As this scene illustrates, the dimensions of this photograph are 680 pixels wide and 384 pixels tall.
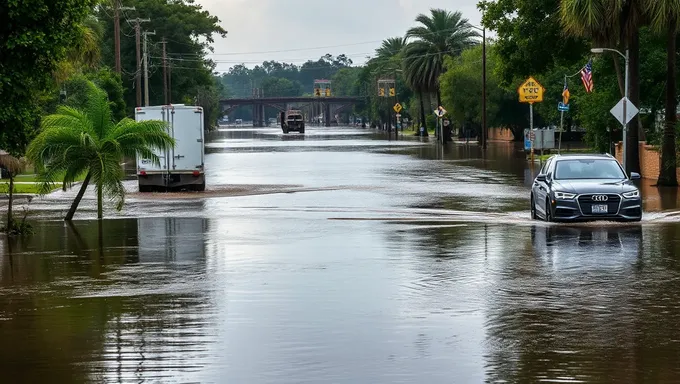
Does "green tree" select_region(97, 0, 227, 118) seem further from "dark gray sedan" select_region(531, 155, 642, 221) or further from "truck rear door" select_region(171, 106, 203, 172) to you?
"dark gray sedan" select_region(531, 155, 642, 221)

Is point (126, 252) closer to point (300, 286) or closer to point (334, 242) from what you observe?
point (334, 242)

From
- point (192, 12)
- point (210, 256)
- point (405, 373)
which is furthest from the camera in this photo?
point (192, 12)

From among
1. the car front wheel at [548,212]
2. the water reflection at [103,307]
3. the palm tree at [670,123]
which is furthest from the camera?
the palm tree at [670,123]

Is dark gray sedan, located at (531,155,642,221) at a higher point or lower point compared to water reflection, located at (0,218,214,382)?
higher

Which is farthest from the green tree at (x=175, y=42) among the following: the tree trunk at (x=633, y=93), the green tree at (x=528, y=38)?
the tree trunk at (x=633, y=93)

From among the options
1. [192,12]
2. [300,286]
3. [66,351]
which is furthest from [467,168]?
[192,12]

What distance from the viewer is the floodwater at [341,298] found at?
9.72 metres

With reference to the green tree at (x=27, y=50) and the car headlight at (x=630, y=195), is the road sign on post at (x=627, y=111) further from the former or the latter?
the green tree at (x=27, y=50)

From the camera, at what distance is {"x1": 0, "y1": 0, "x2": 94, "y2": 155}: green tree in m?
21.0

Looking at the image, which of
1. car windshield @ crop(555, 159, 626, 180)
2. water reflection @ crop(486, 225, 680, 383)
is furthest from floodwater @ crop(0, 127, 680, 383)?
car windshield @ crop(555, 159, 626, 180)

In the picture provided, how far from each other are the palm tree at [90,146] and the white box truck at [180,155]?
958 cm

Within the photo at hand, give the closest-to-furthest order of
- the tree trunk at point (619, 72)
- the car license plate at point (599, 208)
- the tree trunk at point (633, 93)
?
1. the car license plate at point (599, 208)
2. the tree trunk at point (633, 93)
3. the tree trunk at point (619, 72)

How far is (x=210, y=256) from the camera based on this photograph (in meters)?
18.1

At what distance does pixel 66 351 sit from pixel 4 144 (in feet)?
40.6
